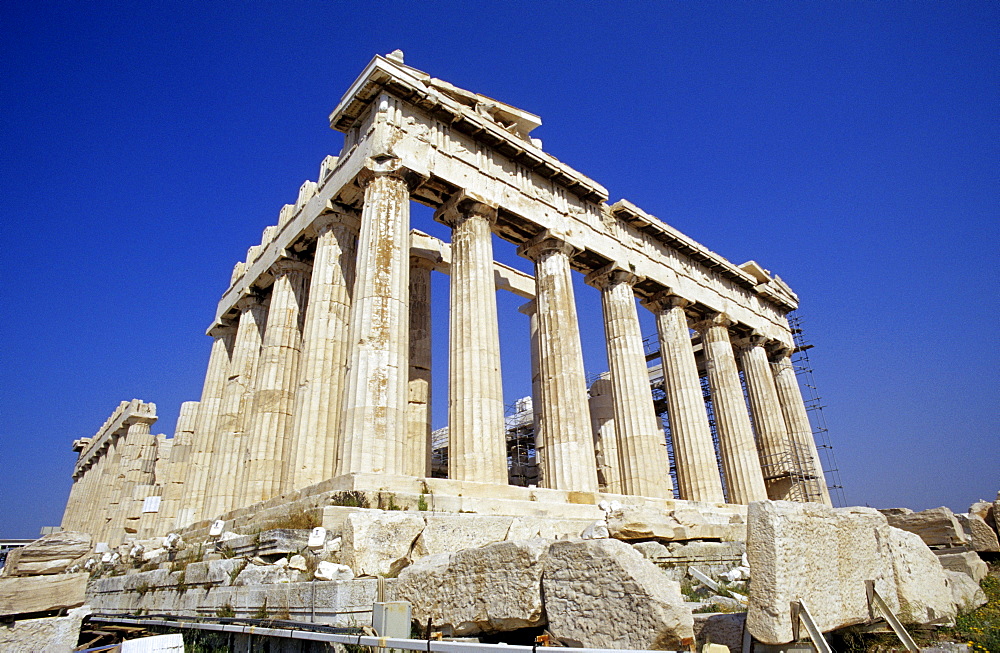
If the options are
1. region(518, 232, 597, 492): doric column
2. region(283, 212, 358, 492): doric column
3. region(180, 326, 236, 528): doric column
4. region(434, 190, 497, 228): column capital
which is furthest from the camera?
region(180, 326, 236, 528): doric column

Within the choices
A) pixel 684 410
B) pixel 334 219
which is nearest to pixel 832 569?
pixel 334 219

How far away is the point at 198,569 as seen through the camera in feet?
26.2

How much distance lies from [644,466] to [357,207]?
36.4ft

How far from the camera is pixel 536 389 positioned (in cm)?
1842

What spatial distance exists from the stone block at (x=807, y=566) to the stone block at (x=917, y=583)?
168 mm

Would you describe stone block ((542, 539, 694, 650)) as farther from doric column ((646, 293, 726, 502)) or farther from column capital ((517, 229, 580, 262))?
doric column ((646, 293, 726, 502))

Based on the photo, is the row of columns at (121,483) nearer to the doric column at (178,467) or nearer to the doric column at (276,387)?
the doric column at (178,467)

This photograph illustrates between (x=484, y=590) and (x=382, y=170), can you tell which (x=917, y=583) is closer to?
(x=484, y=590)

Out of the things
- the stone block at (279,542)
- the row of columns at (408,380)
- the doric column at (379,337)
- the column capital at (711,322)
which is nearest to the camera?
the stone block at (279,542)

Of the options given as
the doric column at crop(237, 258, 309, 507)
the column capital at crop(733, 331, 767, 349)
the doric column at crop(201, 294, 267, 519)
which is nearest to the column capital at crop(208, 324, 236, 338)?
the doric column at crop(201, 294, 267, 519)

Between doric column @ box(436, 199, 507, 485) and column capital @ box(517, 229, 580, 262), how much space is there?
203 centimetres

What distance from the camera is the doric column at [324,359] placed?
1284 cm

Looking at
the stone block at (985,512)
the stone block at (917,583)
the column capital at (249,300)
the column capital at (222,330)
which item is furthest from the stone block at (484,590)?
the column capital at (222,330)

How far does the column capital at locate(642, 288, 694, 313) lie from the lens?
68.1ft
